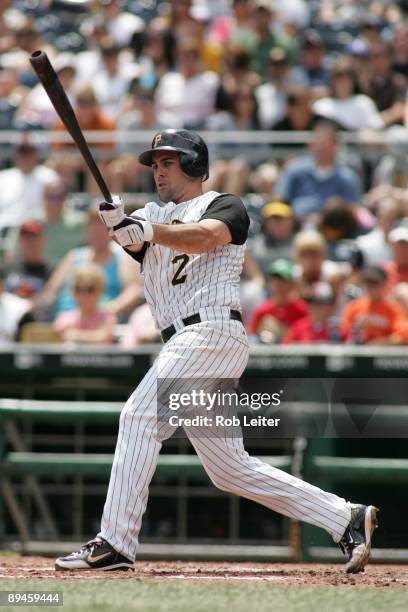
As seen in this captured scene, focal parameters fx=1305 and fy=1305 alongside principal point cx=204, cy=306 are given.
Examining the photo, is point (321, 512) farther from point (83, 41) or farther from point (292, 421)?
point (83, 41)

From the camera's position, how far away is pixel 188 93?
11852 mm

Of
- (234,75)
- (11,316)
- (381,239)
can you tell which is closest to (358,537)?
(11,316)

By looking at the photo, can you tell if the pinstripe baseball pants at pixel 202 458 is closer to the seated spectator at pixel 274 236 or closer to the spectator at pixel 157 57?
the seated spectator at pixel 274 236

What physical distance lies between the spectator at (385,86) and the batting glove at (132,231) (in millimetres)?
6737

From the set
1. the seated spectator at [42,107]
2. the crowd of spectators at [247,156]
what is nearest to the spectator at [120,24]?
the crowd of spectators at [247,156]

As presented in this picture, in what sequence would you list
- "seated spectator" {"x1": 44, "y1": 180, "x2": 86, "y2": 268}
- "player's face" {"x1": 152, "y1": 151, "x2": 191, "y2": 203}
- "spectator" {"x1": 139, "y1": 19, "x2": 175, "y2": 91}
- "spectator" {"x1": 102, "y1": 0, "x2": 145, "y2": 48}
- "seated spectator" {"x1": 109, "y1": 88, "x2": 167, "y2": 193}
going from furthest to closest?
1. "spectator" {"x1": 102, "y1": 0, "x2": 145, "y2": 48}
2. "spectator" {"x1": 139, "y1": 19, "x2": 175, "y2": 91}
3. "seated spectator" {"x1": 109, "y1": 88, "x2": 167, "y2": 193}
4. "seated spectator" {"x1": 44, "y1": 180, "x2": 86, "y2": 268}
5. "player's face" {"x1": 152, "y1": 151, "x2": 191, "y2": 203}

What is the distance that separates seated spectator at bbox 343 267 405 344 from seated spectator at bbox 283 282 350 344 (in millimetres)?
109

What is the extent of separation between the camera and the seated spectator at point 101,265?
9469 mm

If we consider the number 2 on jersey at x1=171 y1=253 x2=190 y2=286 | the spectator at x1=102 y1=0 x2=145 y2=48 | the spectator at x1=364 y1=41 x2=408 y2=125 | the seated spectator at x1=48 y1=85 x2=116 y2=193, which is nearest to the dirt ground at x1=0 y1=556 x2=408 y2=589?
the number 2 on jersey at x1=171 y1=253 x2=190 y2=286

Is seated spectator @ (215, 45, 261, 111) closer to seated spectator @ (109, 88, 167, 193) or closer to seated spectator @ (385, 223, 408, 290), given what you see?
seated spectator @ (109, 88, 167, 193)

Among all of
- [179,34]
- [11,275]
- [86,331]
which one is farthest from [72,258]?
[179,34]

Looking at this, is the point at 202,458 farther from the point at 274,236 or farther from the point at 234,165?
the point at 234,165

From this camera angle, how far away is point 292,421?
752 cm

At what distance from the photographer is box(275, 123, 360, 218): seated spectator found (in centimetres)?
1026
